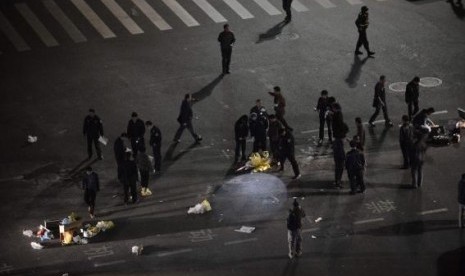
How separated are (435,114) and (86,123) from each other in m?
11.2

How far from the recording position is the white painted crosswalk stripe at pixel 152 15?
120ft

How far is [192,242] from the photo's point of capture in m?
22.8

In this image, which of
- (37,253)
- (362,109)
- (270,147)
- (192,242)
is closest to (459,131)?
(362,109)

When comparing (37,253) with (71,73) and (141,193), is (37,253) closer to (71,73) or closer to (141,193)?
(141,193)

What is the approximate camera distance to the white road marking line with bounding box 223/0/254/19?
3734cm

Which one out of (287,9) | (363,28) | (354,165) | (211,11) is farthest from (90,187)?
(211,11)

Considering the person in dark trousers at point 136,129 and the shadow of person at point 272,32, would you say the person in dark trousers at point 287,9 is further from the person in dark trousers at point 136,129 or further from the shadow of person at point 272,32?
the person in dark trousers at point 136,129

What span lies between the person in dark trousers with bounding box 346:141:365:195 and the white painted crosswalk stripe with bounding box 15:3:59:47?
603 inches

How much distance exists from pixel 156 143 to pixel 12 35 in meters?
12.6

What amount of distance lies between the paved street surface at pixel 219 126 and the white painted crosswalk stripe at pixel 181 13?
4.2 inches

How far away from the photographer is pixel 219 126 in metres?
29.0

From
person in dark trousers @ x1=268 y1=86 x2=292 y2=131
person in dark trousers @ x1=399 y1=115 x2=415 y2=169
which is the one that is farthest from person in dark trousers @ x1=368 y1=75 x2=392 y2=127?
person in dark trousers @ x1=268 y1=86 x2=292 y2=131

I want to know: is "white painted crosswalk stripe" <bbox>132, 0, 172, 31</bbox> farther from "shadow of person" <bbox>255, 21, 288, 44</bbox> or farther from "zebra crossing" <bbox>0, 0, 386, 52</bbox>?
"shadow of person" <bbox>255, 21, 288, 44</bbox>

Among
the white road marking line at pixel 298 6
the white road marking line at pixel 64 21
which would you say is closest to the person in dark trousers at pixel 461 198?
the white road marking line at pixel 298 6
